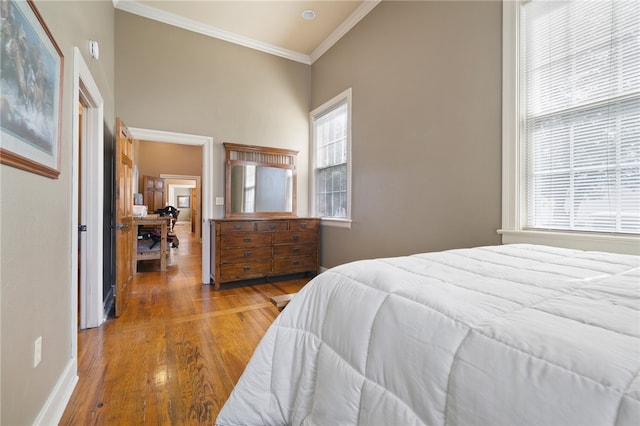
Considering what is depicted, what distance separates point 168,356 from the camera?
2.07 metres

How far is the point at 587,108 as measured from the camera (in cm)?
179

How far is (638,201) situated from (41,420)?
3.11 m

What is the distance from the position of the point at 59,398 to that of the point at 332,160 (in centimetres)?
363

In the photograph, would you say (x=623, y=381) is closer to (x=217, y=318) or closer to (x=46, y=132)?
(x=46, y=132)

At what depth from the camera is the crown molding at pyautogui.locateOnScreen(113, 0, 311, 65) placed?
11.6 feet

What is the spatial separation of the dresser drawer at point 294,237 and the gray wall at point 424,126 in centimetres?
47

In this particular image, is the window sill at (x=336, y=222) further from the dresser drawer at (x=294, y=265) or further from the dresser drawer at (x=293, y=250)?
the dresser drawer at (x=294, y=265)

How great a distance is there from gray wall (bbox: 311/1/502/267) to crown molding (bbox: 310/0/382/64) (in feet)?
0.29

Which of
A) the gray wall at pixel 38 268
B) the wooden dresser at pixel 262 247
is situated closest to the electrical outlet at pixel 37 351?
the gray wall at pixel 38 268

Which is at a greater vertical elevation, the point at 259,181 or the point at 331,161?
the point at 331,161

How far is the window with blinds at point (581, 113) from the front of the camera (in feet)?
5.36

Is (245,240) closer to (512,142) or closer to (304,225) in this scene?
(304,225)

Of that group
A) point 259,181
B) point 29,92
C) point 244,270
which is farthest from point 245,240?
point 29,92

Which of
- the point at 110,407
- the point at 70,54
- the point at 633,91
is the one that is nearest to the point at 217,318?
the point at 110,407
